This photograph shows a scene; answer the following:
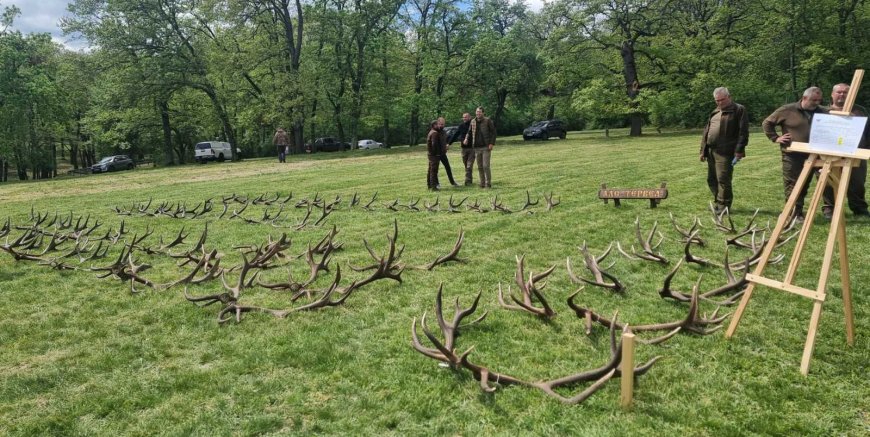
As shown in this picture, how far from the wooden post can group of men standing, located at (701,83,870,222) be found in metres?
5.27

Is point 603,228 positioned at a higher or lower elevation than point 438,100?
lower

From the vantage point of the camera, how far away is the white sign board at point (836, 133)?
10.9 ft

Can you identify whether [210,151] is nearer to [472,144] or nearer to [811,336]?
[472,144]

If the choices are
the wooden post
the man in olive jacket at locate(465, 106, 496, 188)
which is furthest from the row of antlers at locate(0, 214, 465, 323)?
the man in olive jacket at locate(465, 106, 496, 188)

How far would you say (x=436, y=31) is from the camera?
40031 mm

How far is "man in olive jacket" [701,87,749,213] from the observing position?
7715 millimetres

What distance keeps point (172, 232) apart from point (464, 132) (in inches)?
297

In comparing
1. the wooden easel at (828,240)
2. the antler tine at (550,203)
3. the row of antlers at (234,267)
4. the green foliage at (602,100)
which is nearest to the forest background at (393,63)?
the green foliage at (602,100)

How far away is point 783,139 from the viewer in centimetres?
700

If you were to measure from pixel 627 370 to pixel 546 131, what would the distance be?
37589 millimetres

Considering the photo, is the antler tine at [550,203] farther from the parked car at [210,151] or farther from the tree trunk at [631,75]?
the parked car at [210,151]

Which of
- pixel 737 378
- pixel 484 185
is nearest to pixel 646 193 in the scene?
pixel 484 185

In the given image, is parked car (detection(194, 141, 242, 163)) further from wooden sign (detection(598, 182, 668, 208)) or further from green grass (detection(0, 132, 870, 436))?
wooden sign (detection(598, 182, 668, 208))

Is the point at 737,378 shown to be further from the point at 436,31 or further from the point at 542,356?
the point at 436,31
